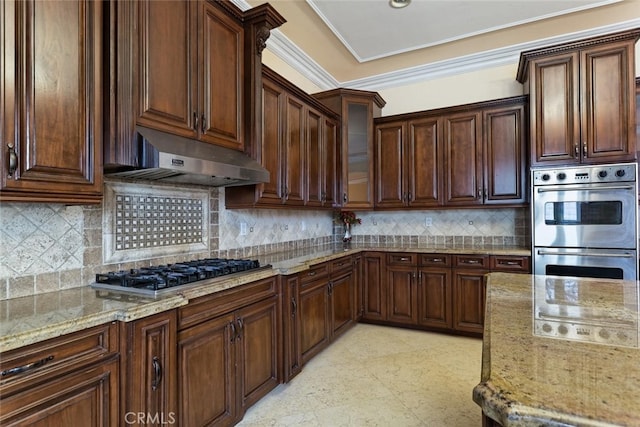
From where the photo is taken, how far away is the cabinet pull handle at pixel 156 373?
1.49m

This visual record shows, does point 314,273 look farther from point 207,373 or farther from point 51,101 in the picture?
point 51,101

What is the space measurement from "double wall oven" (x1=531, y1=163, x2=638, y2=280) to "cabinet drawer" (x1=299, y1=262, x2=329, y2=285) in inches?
80.2

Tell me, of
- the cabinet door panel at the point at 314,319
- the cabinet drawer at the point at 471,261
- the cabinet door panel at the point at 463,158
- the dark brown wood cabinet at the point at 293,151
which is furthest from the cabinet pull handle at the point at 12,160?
the cabinet door panel at the point at 463,158

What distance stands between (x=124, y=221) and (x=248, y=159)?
2.96 ft

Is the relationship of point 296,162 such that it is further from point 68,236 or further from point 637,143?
point 637,143

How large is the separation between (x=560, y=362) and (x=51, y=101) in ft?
6.61

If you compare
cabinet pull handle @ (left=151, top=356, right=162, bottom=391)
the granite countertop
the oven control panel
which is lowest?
cabinet pull handle @ (left=151, top=356, right=162, bottom=391)

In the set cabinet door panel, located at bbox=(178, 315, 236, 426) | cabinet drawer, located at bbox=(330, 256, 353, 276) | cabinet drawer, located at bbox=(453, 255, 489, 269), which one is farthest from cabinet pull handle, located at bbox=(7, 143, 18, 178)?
cabinet drawer, located at bbox=(453, 255, 489, 269)

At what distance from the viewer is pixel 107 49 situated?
5.38ft

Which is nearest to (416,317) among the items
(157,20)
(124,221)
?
(124,221)

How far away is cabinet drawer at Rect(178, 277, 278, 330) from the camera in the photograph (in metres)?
1.70

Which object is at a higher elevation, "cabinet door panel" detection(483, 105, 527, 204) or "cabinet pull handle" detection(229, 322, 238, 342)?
"cabinet door panel" detection(483, 105, 527, 204)

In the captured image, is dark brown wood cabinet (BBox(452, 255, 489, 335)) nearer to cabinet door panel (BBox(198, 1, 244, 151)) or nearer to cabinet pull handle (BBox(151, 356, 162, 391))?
cabinet door panel (BBox(198, 1, 244, 151))

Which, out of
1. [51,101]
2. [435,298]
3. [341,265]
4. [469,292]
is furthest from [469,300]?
[51,101]
